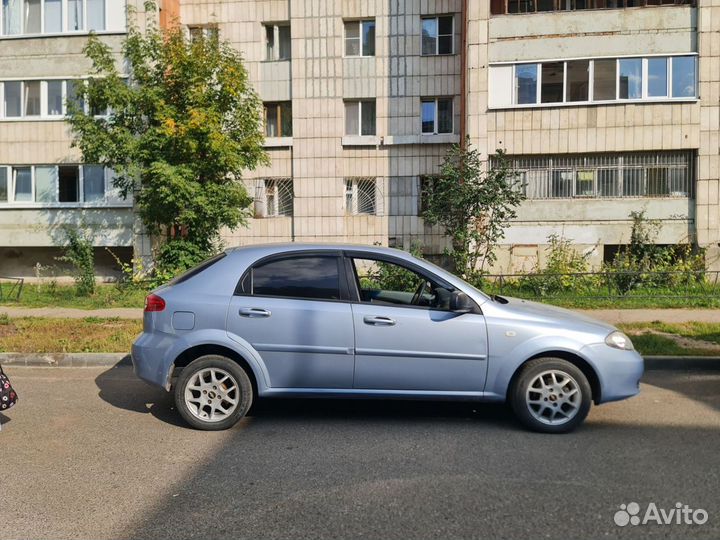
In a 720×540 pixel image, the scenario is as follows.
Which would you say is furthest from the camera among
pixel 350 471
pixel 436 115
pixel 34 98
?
pixel 34 98

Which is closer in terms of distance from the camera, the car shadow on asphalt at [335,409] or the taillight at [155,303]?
the taillight at [155,303]

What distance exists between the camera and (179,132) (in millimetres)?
14188

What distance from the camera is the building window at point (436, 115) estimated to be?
19.2 m

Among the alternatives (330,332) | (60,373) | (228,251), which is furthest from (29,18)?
(330,332)

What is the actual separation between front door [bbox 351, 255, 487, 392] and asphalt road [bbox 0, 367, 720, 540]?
441mm

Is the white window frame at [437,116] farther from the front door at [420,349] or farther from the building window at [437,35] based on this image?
the front door at [420,349]

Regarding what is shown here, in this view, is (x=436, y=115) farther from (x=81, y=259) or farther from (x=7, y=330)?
Result: (x=7, y=330)

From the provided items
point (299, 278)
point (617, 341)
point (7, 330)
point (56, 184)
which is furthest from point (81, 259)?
point (617, 341)

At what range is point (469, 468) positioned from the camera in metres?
4.41

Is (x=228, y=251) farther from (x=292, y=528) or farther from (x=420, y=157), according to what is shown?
(x=420, y=157)

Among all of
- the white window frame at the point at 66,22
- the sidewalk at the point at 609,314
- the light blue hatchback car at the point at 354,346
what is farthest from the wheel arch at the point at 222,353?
the white window frame at the point at 66,22

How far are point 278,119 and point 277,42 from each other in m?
2.51

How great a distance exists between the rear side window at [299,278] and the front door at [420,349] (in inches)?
14.4

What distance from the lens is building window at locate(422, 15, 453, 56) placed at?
19.1 metres
